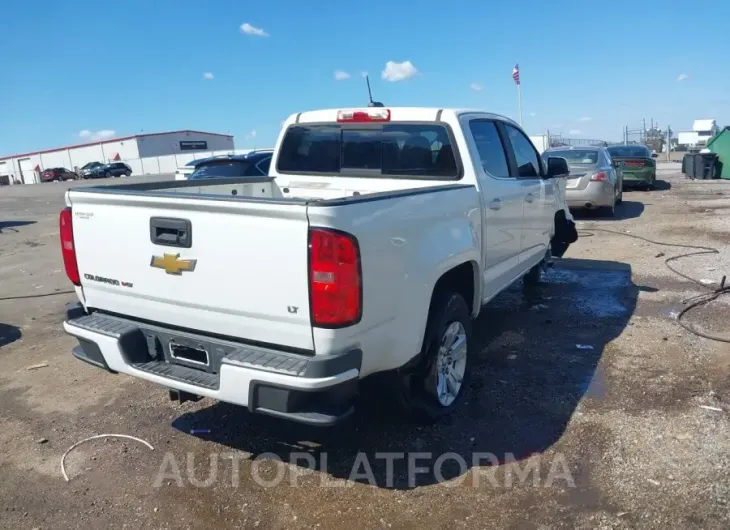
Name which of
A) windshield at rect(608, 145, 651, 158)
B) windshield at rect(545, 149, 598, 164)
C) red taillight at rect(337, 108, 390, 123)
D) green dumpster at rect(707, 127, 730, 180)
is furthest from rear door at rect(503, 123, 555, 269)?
green dumpster at rect(707, 127, 730, 180)

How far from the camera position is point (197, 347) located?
10.5ft

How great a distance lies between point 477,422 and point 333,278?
5.96 ft

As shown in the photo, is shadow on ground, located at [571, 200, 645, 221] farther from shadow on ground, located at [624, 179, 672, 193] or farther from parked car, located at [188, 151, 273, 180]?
parked car, located at [188, 151, 273, 180]

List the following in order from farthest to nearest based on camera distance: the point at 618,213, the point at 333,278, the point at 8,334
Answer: the point at 618,213, the point at 8,334, the point at 333,278

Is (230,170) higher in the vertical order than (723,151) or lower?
higher

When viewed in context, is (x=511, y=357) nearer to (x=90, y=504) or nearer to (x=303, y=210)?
(x=303, y=210)

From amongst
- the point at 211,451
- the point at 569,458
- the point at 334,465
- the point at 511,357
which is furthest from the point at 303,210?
the point at 511,357

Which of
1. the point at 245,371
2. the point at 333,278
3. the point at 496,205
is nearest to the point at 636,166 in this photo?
the point at 496,205

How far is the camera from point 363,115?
4.74 meters

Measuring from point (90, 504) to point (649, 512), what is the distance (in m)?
2.97

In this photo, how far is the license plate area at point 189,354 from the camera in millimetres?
3197

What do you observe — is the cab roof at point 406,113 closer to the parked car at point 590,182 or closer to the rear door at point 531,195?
the rear door at point 531,195

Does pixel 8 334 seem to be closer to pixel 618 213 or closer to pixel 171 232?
pixel 171 232

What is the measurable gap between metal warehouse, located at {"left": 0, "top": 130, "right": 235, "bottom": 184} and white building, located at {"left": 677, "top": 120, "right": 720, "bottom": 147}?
48918mm
